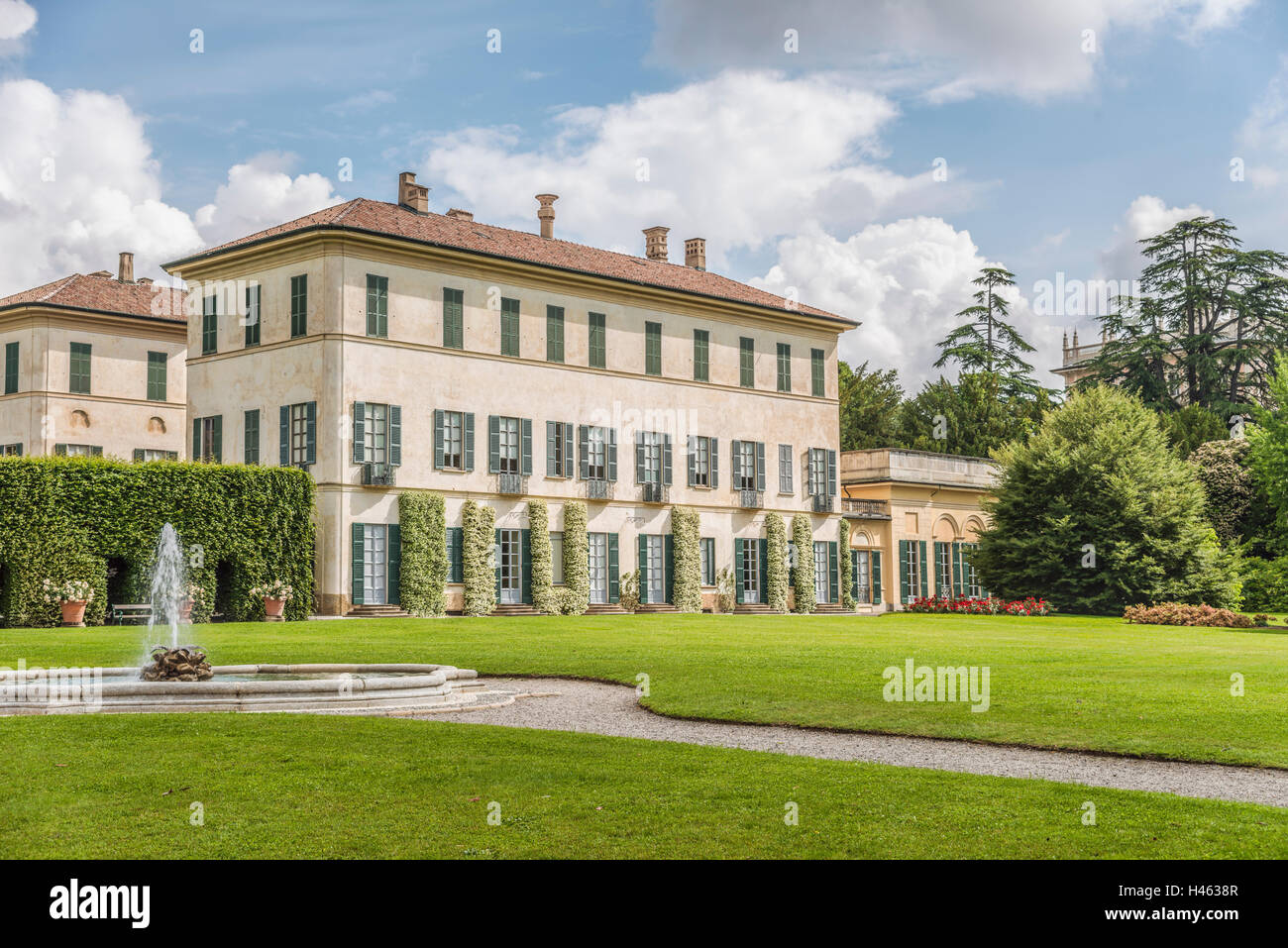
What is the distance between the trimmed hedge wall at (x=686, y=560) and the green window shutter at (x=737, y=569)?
1842 mm

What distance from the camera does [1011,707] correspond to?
48.4 ft

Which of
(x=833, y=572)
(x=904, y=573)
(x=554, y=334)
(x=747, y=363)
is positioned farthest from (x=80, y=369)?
(x=904, y=573)

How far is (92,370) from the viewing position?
151ft

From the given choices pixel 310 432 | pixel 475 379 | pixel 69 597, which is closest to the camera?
pixel 69 597

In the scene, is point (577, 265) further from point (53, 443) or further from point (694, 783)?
point (694, 783)

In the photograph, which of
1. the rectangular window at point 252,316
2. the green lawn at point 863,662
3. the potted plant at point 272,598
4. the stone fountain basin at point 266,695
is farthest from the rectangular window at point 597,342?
the stone fountain basin at point 266,695

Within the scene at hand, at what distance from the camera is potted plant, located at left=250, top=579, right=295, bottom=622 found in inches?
1305

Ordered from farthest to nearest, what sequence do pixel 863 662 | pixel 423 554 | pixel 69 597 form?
pixel 423 554 → pixel 69 597 → pixel 863 662

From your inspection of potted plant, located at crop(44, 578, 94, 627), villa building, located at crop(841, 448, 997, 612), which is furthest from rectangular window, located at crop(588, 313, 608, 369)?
potted plant, located at crop(44, 578, 94, 627)

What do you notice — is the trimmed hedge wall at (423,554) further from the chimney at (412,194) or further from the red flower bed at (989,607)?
the red flower bed at (989,607)

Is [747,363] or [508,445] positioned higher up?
[747,363]

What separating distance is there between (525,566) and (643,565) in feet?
15.2

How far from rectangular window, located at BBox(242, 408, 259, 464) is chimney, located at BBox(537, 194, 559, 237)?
1250 centimetres

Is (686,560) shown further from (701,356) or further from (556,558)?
(701,356)
